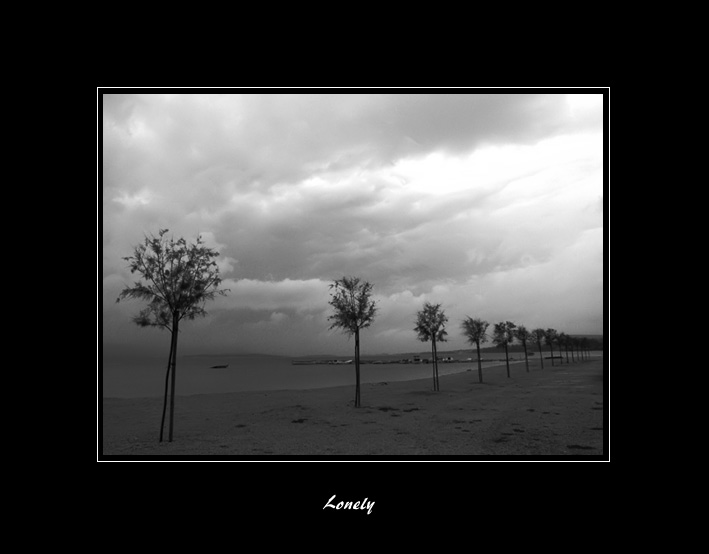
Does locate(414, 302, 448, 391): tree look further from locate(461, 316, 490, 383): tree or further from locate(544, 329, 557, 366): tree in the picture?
locate(544, 329, 557, 366): tree

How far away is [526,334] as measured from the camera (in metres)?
47.8

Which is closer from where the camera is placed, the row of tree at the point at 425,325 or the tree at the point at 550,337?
the row of tree at the point at 425,325

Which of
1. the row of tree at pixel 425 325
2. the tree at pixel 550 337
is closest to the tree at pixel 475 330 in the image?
the row of tree at pixel 425 325

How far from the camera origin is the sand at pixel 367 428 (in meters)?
9.55

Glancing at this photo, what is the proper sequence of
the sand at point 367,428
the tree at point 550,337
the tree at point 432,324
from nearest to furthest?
the sand at point 367,428
the tree at point 432,324
the tree at point 550,337

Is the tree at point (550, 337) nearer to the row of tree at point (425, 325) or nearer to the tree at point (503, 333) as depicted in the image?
the row of tree at point (425, 325)
